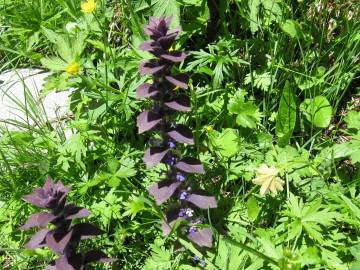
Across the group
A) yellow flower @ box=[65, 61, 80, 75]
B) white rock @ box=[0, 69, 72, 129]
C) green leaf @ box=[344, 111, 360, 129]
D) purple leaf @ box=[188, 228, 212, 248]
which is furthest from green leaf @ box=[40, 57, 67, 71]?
green leaf @ box=[344, 111, 360, 129]

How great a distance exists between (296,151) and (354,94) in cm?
65

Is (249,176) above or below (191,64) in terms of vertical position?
below

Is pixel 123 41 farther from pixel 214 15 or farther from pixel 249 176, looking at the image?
pixel 249 176

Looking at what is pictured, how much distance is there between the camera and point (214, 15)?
3.01 m

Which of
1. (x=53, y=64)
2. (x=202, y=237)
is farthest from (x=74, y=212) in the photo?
(x=53, y=64)

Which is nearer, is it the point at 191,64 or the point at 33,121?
the point at 191,64

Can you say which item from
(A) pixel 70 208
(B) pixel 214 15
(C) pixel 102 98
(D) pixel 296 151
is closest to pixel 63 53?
(C) pixel 102 98

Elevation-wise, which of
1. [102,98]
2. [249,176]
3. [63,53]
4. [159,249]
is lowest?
[159,249]

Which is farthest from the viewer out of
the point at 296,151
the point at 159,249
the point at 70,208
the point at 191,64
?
the point at 191,64

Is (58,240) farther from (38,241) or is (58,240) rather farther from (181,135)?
(181,135)

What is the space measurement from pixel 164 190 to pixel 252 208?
0.42 metres

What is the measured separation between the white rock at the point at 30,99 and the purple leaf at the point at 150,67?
1144 mm

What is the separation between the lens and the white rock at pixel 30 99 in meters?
2.96

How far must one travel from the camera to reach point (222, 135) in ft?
8.36
